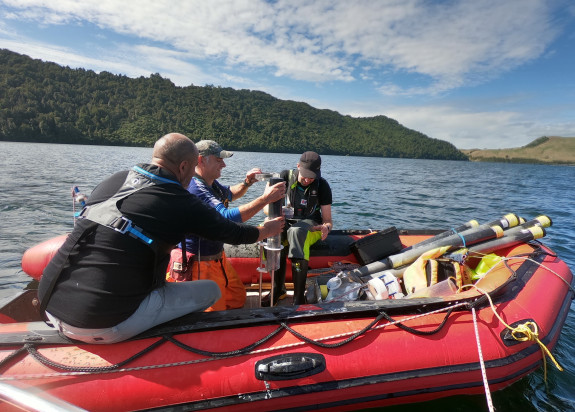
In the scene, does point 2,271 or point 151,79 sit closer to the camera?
point 2,271

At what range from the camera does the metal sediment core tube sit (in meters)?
2.71

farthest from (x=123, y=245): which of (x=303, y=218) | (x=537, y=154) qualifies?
(x=537, y=154)

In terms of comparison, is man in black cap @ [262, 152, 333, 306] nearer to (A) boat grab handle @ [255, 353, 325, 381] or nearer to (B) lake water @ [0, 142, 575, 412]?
(A) boat grab handle @ [255, 353, 325, 381]

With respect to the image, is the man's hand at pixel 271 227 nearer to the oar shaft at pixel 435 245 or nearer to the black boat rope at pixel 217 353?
the black boat rope at pixel 217 353

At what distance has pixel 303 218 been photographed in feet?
13.6

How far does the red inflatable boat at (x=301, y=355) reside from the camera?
6.69 ft

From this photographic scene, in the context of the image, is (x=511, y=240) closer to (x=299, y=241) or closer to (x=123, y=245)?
(x=299, y=241)

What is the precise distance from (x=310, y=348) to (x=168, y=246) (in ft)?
4.29

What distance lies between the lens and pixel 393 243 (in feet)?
14.8

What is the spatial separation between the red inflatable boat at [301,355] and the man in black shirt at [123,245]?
0.27m

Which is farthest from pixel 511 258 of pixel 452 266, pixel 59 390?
pixel 59 390

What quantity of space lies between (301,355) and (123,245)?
1460mm

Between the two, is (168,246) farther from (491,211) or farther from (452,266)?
(491,211)

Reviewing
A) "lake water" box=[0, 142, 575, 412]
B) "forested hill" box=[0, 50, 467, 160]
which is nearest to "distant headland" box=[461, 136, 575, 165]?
"forested hill" box=[0, 50, 467, 160]
